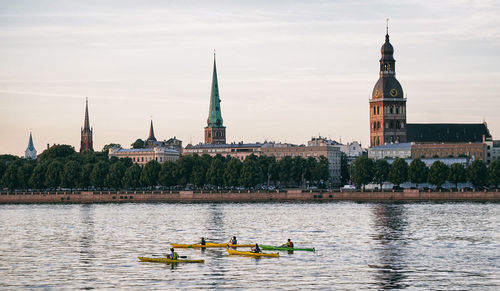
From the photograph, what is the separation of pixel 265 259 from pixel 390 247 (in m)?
14.1

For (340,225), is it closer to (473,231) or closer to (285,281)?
(473,231)

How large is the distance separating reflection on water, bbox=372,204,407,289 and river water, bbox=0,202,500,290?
9 centimetres

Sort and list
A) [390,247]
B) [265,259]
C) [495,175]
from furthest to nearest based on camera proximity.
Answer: [495,175]
[390,247]
[265,259]

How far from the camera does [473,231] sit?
109688mm

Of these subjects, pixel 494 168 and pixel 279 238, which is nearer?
pixel 279 238

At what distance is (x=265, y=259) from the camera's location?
84.6 meters

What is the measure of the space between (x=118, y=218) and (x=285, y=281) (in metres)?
74.7

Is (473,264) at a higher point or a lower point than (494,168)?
lower

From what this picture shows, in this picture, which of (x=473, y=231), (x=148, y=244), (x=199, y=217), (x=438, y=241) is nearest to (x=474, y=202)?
(x=199, y=217)

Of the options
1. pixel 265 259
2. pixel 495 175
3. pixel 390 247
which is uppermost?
pixel 495 175

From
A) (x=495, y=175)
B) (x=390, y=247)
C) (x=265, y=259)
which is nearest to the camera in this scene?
(x=265, y=259)

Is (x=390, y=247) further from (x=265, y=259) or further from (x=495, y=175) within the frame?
(x=495, y=175)

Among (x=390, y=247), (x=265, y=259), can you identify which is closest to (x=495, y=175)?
(x=390, y=247)

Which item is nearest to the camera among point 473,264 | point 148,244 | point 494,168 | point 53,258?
point 473,264
